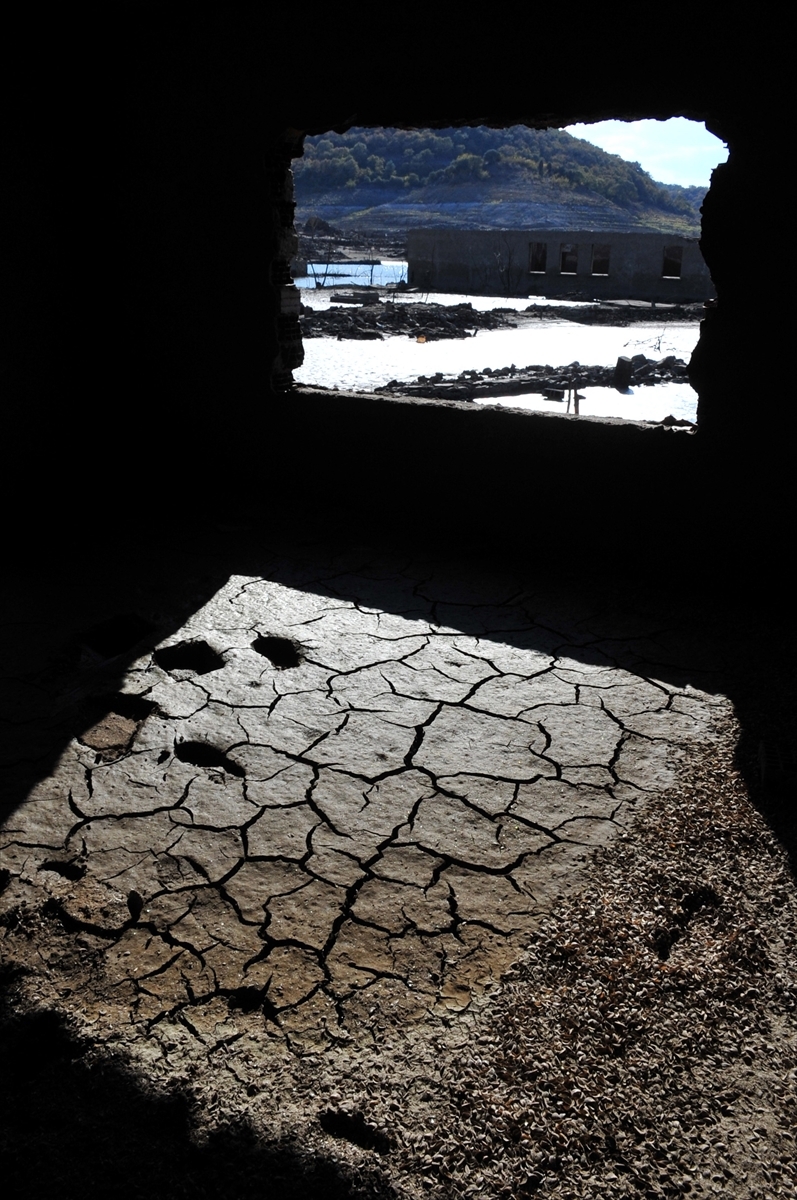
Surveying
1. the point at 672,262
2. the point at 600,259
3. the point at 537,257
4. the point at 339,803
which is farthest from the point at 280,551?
the point at 537,257

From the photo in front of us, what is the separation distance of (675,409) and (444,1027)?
27.1 feet

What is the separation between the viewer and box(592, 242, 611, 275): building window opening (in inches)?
1086

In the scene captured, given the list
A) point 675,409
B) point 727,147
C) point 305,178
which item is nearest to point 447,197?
point 305,178

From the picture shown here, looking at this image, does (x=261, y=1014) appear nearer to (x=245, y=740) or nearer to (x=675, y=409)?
(x=245, y=740)

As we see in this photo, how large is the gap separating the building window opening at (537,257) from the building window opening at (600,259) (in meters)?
1.70

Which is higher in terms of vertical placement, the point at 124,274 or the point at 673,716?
the point at 124,274

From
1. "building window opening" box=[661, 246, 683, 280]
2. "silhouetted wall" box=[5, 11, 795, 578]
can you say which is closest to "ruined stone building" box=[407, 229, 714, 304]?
"building window opening" box=[661, 246, 683, 280]

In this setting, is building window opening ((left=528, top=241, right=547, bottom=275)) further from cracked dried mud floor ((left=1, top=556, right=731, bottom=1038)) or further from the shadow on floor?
the shadow on floor

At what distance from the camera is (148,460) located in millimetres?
5293

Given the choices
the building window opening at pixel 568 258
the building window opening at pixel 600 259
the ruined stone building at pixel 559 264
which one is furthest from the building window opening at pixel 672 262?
the building window opening at pixel 568 258

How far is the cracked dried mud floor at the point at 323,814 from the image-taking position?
181 centimetres

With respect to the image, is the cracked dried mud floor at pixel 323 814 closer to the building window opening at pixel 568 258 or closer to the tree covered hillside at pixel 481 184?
the building window opening at pixel 568 258

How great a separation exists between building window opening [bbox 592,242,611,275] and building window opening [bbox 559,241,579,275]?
62cm

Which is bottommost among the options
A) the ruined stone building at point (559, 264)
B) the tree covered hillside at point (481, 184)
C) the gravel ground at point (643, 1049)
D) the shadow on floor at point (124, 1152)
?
the shadow on floor at point (124, 1152)
